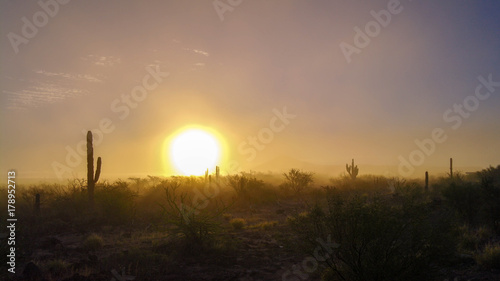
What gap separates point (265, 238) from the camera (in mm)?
14555

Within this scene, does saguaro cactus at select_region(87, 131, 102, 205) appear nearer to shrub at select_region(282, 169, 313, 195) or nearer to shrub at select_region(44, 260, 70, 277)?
shrub at select_region(44, 260, 70, 277)

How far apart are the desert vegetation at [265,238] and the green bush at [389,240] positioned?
19mm

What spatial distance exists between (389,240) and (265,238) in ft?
27.7

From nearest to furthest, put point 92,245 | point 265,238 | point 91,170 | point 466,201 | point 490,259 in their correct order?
point 490,259 → point 92,245 → point 265,238 → point 466,201 → point 91,170

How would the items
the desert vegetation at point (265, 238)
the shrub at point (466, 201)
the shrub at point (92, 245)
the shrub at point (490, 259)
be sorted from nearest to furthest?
the desert vegetation at point (265, 238) → the shrub at point (490, 259) → the shrub at point (92, 245) → the shrub at point (466, 201)

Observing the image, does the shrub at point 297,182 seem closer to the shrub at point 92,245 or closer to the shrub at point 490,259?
the shrub at point 92,245

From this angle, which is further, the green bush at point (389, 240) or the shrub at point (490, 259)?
the shrub at point (490, 259)

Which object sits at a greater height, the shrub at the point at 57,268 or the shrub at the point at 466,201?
the shrub at the point at 466,201

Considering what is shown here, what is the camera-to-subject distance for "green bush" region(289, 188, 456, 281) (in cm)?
655

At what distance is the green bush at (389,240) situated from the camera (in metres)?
6.55

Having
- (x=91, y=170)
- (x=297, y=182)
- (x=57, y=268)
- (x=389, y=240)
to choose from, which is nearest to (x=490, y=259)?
(x=389, y=240)

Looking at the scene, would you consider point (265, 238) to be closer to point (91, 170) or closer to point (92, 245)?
point (92, 245)

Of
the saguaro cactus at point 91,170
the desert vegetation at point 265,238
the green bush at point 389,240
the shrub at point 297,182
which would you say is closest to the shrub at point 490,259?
the desert vegetation at point 265,238

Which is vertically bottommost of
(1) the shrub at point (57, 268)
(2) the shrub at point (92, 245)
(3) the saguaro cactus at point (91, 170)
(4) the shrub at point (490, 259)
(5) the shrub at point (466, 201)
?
(2) the shrub at point (92, 245)
